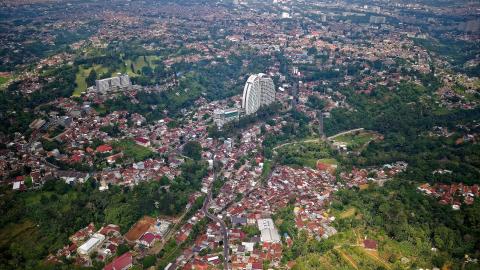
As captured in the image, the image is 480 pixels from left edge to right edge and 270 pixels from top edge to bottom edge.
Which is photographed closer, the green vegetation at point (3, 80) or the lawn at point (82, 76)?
the lawn at point (82, 76)

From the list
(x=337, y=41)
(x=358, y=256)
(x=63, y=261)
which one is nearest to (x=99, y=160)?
(x=63, y=261)

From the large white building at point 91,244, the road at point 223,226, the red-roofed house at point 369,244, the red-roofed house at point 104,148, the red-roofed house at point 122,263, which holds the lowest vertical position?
the road at point 223,226

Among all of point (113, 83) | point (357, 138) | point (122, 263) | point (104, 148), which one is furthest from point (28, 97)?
point (357, 138)

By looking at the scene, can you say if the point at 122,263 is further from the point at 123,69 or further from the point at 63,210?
the point at 123,69

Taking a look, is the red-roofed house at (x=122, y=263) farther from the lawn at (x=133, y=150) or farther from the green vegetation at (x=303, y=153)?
the green vegetation at (x=303, y=153)

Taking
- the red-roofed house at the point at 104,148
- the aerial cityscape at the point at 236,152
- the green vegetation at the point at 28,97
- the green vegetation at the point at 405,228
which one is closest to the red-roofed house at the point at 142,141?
the aerial cityscape at the point at 236,152
